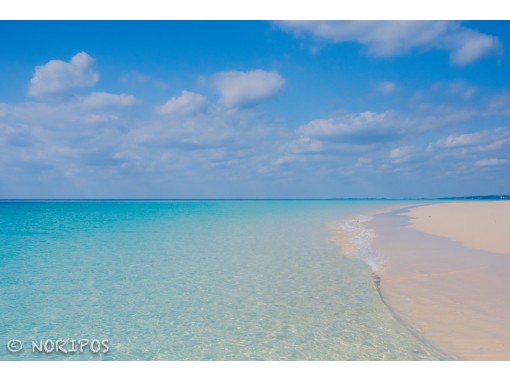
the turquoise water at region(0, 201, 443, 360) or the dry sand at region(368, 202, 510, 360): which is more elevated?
the dry sand at region(368, 202, 510, 360)

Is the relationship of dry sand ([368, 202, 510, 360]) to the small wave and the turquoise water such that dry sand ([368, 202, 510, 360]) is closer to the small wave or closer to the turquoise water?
the small wave

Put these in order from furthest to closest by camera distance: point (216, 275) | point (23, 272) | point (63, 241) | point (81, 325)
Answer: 1. point (63, 241)
2. point (23, 272)
3. point (216, 275)
4. point (81, 325)

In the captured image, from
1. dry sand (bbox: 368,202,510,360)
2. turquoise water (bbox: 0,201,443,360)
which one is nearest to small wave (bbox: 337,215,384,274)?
dry sand (bbox: 368,202,510,360)

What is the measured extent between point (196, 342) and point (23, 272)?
10156 mm

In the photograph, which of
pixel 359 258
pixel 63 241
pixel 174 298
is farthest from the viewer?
pixel 63 241

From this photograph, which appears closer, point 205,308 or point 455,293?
point 205,308

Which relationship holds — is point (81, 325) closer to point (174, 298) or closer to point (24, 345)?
point (24, 345)

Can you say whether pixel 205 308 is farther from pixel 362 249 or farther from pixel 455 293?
pixel 362 249

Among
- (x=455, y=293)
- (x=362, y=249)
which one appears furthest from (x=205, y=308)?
(x=362, y=249)

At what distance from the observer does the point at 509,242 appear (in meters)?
Result: 18.7

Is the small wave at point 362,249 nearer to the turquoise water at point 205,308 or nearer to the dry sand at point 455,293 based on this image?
the dry sand at point 455,293

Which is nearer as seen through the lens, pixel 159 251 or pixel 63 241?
pixel 159 251

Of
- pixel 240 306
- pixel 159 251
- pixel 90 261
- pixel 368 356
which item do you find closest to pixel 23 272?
pixel 90 261

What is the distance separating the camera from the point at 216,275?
1369cm
